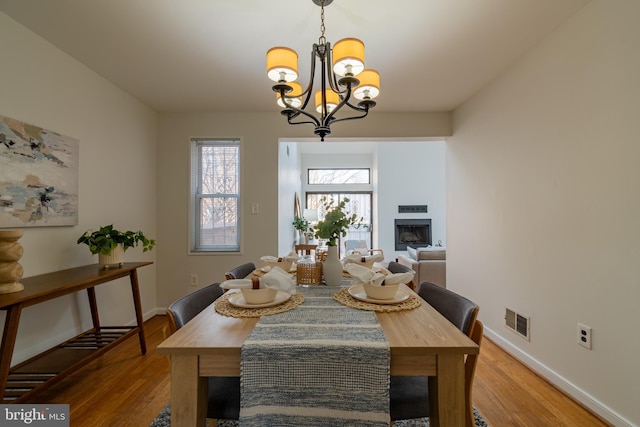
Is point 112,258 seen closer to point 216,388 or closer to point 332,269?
point 216,388

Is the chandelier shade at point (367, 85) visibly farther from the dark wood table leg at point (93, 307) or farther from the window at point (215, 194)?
the dark wood table leg at point (93, 307)

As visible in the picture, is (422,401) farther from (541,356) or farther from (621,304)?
(541,356)

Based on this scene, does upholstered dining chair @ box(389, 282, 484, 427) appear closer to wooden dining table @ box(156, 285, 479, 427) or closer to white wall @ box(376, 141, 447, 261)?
wooden dining table @ box(156, 285, 479, 427)

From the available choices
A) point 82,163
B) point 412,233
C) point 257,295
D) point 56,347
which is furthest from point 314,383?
point 412,233

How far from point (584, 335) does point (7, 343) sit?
308 centimetres

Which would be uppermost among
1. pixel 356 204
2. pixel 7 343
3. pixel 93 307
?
pixel 356 204

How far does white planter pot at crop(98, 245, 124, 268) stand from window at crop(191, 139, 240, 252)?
3.52 ft

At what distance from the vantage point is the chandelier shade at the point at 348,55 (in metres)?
1.30

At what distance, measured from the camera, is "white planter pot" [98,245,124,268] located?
2.17 meters

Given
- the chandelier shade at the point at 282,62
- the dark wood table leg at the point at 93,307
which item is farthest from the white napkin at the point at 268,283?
the dark wood table leg at the point at 93,307

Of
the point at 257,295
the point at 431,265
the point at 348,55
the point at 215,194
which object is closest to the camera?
the point at 257,295

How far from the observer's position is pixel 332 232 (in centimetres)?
149

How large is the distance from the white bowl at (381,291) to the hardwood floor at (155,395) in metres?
1.01

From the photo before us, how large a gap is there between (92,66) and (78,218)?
124 cm
